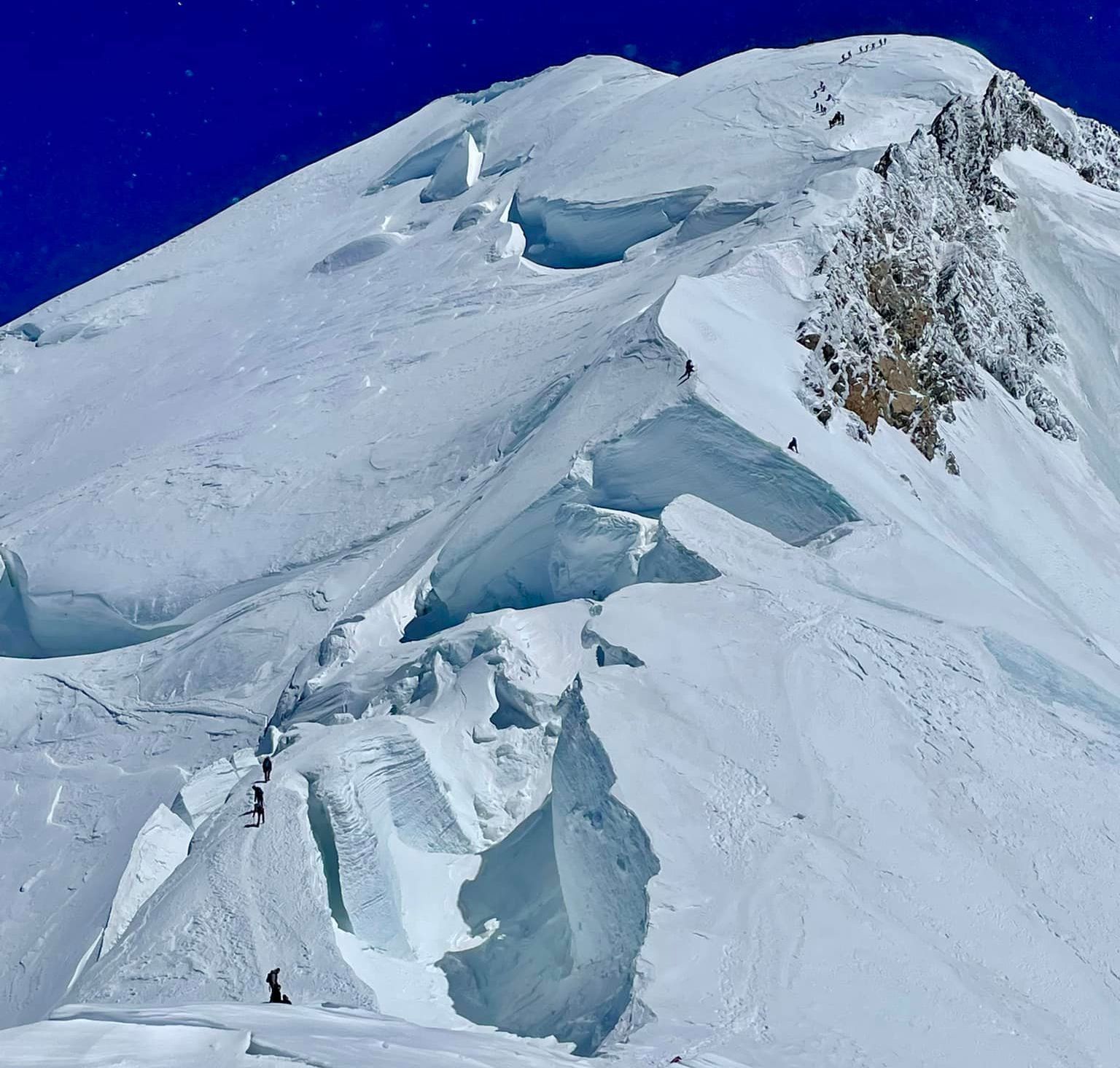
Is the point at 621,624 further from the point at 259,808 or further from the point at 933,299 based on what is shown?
the point at 933,299

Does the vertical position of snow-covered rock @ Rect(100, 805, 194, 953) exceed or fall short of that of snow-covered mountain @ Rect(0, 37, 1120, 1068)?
it falls short

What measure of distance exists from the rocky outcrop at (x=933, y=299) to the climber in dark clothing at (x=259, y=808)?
11398 millimetres

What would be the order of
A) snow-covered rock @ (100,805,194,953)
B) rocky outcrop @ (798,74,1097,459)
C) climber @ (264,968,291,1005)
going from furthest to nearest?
rocky outcrop @ (798,74,1097,459)
snow-covered rock @ (100,805,194,953)
climber @ (264,968,291,1005)

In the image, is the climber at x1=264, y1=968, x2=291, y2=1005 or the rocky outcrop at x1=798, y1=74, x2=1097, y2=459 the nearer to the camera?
the climber at x1=264, y1=968, x2=291, y2=1005

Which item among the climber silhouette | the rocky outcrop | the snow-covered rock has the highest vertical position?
the rocky outcrop

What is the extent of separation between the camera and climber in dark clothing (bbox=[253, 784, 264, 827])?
12297mm

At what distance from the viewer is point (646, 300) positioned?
25.0 metres

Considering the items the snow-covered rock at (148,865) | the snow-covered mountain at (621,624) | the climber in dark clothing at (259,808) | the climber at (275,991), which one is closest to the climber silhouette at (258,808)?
the climber in dark clothing at (259,808)

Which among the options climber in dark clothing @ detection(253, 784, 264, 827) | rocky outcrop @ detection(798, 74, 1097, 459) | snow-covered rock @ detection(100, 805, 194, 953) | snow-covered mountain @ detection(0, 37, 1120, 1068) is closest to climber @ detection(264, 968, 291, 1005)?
snow-covered mountain @ detection(0, 37, 1120, 1068)

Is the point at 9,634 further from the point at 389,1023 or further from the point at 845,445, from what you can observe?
the point at 389,1023

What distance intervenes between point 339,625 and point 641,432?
17.8 ft

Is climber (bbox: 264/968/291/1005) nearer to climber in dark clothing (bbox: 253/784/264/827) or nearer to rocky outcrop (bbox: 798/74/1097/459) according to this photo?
climber in dark clothing (bbox: 253/784/264/827)

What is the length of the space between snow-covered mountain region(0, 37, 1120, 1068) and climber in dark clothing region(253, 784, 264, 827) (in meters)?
0.12

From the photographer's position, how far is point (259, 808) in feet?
40.3
